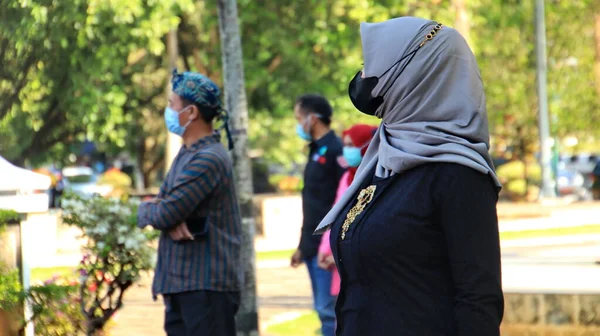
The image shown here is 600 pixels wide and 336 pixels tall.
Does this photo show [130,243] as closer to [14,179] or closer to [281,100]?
[14,179]

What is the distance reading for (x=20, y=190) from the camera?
6.20m

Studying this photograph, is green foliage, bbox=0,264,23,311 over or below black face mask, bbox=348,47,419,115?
below

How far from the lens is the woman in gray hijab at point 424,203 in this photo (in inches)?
108

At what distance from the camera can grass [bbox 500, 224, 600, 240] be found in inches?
780

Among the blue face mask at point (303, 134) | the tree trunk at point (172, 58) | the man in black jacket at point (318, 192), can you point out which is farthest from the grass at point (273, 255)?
the man in black jacket at point (318, 192)

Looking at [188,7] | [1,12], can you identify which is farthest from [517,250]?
[1,12]

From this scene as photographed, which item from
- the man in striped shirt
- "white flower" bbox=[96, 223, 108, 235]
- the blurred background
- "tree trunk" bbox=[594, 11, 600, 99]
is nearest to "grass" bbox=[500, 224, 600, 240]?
the blurred background

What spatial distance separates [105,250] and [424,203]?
3711 mm

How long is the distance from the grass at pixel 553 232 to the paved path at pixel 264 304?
588 cm

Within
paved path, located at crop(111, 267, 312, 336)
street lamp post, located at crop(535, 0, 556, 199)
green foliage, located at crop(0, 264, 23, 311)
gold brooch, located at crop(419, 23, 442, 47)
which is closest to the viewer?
gold brooch, located at crop(419, 23, 442, 47)

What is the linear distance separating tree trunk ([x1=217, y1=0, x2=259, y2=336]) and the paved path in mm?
1378

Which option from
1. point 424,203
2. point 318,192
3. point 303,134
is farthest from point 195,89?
point 424,203

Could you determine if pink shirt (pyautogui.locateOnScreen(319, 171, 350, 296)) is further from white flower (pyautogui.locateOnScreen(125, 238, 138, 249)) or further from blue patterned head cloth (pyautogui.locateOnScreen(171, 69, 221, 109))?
blue patterned head cloth (pyautogui.locateOnScreen(171, 69, 221, 109))

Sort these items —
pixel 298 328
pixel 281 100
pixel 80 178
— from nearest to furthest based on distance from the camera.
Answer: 1. pixel 298 328
2. pixel 281 100
3. pixel 80 178
